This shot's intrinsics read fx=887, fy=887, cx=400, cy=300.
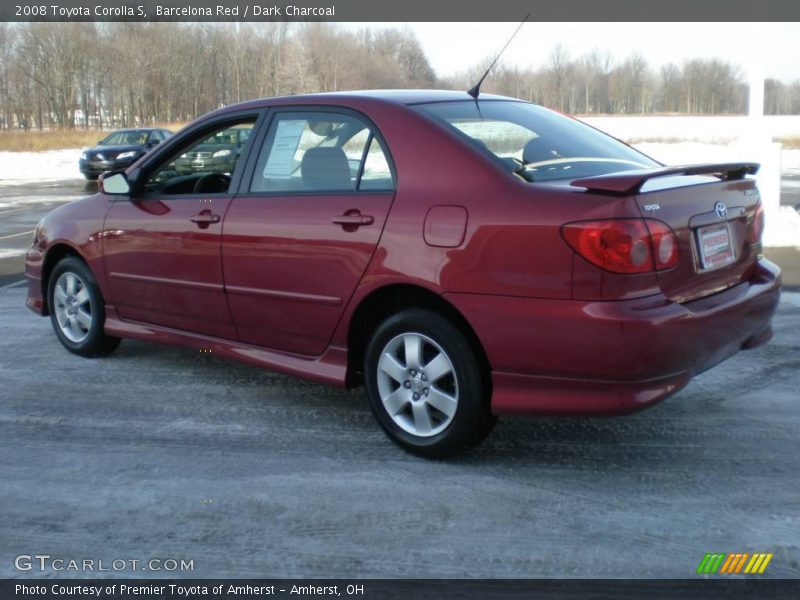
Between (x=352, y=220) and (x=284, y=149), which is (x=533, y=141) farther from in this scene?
(x=284, y=149)

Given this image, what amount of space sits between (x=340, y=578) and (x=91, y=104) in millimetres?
72386

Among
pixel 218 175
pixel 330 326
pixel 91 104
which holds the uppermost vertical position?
pixel 91 104

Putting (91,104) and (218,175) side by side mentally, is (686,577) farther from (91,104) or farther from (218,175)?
(91,104)

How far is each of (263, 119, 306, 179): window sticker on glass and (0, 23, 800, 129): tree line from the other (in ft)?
168

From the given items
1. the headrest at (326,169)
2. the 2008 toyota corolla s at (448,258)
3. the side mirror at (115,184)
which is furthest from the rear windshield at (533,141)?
the side mirror at (115,184)

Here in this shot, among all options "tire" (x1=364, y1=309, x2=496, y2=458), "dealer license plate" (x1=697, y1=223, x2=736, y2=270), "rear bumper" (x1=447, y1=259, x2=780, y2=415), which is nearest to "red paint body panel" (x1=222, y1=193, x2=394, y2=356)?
"tire" (x1=364, y1=309, x2=496, y2=458)

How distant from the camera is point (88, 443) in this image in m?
4.34

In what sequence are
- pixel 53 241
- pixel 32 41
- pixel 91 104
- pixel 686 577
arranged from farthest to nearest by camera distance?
pixel 91 104 → pixel 32 41 → pixel 53 241 → pixel 686 577

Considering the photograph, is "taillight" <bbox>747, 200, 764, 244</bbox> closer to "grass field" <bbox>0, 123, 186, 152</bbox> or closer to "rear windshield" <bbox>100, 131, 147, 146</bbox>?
"rear windshield" <bbox>100, 131, 147, 146</bbox>

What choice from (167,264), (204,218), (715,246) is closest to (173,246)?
(167,264)

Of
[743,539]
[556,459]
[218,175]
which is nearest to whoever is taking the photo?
[743,539]

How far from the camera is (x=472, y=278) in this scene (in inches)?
146

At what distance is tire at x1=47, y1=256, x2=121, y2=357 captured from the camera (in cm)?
574

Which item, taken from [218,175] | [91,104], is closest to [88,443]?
[218,175]
